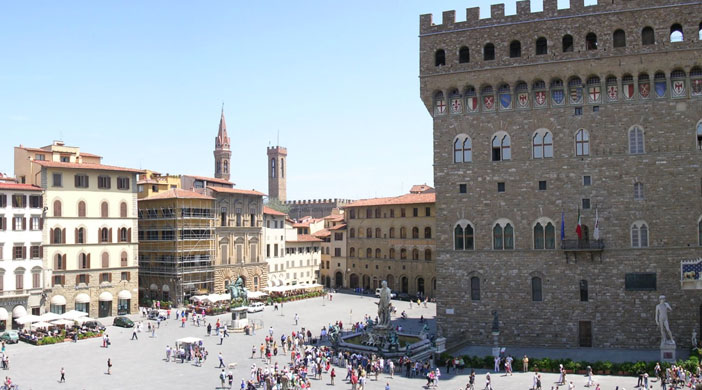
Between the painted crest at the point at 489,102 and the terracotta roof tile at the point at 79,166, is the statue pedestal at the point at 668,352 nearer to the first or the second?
the painted crest at the point at 489,102

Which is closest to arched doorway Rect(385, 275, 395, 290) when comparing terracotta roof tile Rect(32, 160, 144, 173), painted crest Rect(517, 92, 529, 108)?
terracotta roof tile Rect(32, 160, 144, 173)

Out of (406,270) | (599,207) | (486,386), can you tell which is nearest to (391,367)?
(486,386)

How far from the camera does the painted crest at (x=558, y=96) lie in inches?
1422

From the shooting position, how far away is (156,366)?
3497cm

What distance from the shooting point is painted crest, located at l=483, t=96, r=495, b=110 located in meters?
37.4

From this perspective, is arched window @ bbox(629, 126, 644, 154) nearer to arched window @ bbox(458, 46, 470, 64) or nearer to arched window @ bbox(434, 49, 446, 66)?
arched window @ bbox(458, 46, 470, 64)

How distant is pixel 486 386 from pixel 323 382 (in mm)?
8004

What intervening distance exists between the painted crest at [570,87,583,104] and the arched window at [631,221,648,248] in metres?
7.37

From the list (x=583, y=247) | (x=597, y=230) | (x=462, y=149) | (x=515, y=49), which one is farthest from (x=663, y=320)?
(x=515, y=49)

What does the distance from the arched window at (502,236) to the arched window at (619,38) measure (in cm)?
1145

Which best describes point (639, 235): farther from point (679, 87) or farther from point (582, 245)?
point (679, 87)

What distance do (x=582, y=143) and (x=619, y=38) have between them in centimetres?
599

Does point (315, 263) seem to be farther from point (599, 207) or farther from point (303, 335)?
point (599, 207)

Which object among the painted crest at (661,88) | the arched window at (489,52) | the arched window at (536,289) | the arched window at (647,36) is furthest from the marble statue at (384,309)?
the arched window at (647,36)
